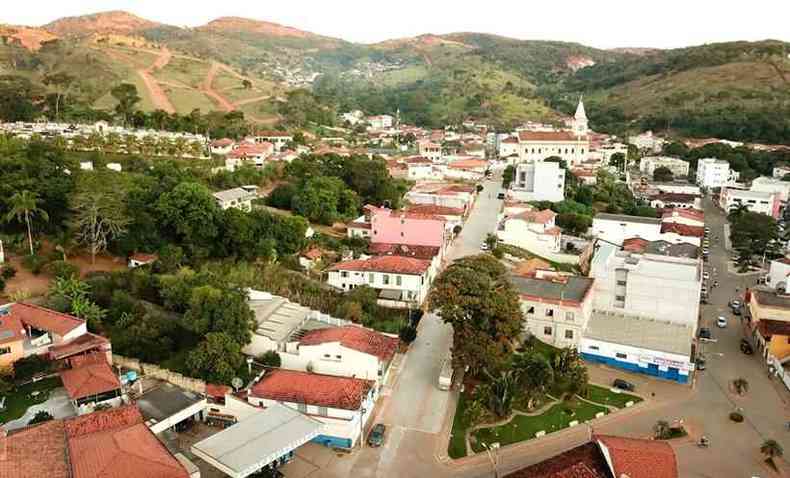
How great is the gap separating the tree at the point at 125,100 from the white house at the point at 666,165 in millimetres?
51933

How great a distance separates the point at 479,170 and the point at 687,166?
26552mm

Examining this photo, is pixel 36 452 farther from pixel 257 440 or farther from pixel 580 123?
pixel 580 123

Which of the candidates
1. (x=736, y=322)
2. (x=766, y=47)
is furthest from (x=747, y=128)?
(x=736, y=322)

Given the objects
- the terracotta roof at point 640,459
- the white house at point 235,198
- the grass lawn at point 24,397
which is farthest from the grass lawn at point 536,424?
the white house at point 235,198

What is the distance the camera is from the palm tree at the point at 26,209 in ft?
82.7

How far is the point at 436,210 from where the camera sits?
4006cm

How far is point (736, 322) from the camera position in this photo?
30000mm

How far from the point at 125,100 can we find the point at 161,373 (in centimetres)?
3835

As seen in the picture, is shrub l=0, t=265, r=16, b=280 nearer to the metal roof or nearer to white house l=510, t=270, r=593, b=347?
the metal roof

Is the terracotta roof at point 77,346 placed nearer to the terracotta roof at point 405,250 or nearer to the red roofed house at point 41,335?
the red roofed house at point 41,335

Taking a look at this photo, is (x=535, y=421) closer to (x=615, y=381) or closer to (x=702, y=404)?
(x=615, y=381)

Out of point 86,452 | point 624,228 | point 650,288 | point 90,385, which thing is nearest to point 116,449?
point 86,452

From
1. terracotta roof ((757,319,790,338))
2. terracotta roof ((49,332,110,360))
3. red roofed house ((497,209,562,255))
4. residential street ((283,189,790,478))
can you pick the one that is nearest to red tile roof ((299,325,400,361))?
residential street ((283,189,790,478))

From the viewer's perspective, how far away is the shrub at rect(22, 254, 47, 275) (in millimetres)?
24812
